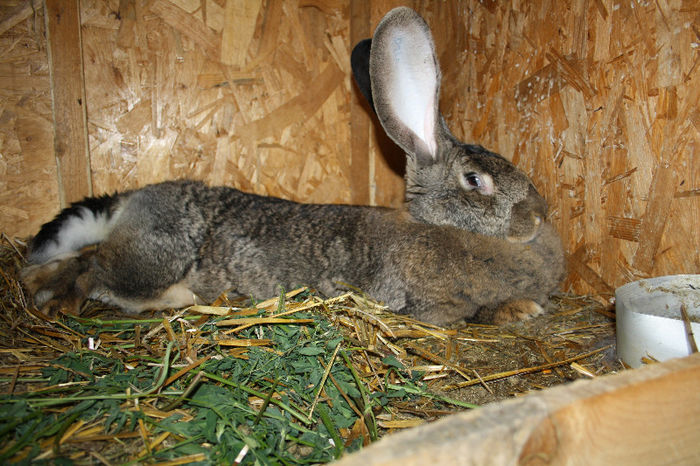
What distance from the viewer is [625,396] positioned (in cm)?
127

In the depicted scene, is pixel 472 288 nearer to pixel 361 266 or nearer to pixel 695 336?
pixel 361 266

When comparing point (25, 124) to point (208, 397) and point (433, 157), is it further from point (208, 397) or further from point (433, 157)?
point (433, 157)

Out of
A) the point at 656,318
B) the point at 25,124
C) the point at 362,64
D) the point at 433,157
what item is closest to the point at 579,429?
the point at 656,318

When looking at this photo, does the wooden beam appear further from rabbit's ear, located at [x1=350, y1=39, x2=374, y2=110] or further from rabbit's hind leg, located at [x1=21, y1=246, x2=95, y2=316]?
rabbit's hind leg, located at [x1=21, y1=246, x2=95, y2=316]

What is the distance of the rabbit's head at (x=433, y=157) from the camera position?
2.82 m

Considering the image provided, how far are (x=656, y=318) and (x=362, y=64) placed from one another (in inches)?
96.4

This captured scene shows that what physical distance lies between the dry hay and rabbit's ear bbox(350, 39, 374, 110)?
1.61 m

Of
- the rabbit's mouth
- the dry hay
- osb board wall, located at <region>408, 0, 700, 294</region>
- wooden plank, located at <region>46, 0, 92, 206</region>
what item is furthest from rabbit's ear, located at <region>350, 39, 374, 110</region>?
wooden plank, located at <region>46, 0, 92, 206</region>

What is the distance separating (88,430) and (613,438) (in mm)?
1568

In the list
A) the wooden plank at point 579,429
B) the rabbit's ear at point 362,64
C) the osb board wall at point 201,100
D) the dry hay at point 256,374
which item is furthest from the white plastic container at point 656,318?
the osb board wall at point 201,100

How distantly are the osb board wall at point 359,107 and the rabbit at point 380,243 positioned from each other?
1.57ft

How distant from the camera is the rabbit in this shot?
9.43 feet

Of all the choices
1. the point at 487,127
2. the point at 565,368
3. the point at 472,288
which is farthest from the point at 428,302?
the point at 487,127

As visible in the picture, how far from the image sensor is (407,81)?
296cm
